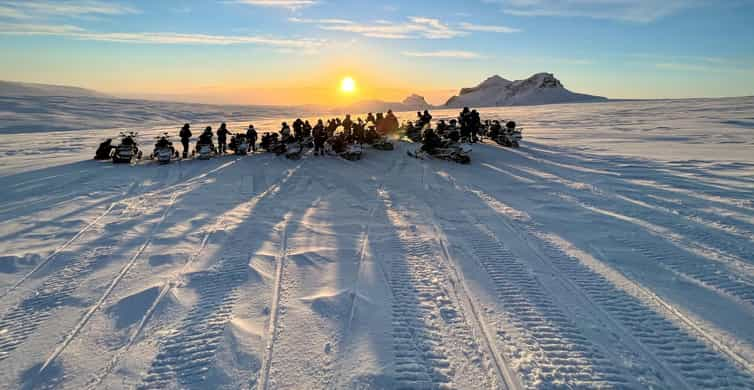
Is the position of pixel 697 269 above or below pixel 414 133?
below

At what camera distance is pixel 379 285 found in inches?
225

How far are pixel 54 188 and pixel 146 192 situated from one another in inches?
103

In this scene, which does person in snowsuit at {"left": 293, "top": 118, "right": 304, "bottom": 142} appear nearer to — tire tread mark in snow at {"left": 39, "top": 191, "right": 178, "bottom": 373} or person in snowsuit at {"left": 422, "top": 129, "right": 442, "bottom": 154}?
person in snowsuit at {"left": 422, "top": 129, "right": 442, "bottom": 154}

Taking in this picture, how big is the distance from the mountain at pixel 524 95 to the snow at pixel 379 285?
90.7 metres

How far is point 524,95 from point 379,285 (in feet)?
351

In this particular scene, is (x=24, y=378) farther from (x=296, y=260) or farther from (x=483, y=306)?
(x=483, y=306)

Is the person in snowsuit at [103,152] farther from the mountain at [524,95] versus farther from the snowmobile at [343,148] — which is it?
the mountain at [524,95]

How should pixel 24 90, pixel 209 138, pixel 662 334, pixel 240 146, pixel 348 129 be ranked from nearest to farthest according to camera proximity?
1. pixel 662 334
2. pixel 209 138
3. pixel 240 146
4. pixel 348 129
5. pixel 24 90

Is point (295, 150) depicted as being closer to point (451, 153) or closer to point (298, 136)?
point (298, 136)

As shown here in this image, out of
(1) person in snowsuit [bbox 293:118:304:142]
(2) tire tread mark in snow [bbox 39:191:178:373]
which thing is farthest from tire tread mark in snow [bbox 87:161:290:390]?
(1) person in snowsuit [bbox 293:118:304:142]

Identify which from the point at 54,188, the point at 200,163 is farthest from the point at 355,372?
the point at 200,163

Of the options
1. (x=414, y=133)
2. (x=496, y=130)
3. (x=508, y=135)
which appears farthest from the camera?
(x=414, y=133)

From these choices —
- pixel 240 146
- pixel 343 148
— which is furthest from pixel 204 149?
pixel 343 148

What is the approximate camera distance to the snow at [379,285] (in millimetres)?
4082
